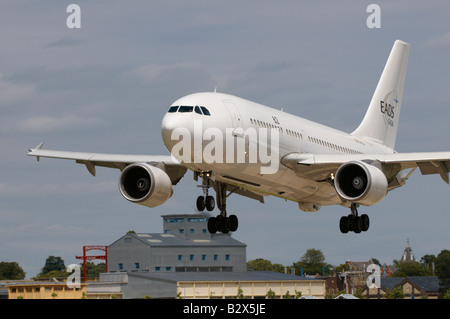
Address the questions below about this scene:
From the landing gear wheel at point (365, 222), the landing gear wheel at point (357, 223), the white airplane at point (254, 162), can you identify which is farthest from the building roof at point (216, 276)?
the landing gear wheel at point (357, 223)

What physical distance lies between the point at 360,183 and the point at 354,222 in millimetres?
5525

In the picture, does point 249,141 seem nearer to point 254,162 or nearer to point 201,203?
point 254,162

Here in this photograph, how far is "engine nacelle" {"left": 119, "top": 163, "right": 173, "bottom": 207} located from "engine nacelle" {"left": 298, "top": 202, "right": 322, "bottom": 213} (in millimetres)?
9347

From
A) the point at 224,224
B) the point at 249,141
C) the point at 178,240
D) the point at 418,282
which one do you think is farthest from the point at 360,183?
the point at 418,282

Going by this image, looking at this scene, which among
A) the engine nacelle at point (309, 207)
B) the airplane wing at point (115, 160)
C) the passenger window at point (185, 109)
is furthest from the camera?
the engine nacelle at point (309, 207)

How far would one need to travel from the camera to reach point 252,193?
159ft

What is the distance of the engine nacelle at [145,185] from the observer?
43531mm

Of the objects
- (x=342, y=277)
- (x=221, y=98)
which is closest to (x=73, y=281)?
(x=342, y=277)

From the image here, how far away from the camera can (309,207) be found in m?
50.7

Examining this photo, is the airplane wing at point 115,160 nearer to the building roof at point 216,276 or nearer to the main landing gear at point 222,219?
the main landing gear at point 222,219

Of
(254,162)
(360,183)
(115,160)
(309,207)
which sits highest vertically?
(115,160)

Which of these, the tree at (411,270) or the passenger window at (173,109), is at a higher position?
the passenger window at (173,109)

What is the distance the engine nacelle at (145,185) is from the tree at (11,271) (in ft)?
314
